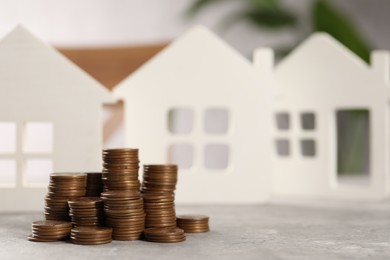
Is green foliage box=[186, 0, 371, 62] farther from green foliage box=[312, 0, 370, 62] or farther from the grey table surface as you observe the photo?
the grey table surface

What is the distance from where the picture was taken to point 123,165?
2932 mm

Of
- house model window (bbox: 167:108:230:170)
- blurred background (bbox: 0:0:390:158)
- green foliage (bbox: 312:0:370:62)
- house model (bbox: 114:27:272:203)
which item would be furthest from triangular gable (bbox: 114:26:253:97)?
house model window (bbox: 167:108:230:170)

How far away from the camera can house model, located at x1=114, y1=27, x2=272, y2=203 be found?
3982 millimetres

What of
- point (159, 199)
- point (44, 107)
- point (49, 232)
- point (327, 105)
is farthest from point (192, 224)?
point (327, 105)

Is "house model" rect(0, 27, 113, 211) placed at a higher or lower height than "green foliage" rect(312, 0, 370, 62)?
lower

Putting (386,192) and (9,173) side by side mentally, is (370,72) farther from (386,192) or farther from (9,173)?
(9,173)

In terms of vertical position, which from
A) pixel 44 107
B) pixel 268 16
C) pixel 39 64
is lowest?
pixel 44 107

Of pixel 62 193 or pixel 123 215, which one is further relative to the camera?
pixel 62 193

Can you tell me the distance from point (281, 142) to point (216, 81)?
3527 millimetres

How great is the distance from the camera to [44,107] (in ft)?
12.0

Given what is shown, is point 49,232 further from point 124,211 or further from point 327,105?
point 327,105

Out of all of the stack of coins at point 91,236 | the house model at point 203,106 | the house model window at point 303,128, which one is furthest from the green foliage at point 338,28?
the stack of coins at point 91,236

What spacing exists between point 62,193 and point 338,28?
3656mm

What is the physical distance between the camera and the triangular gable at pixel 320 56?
4.38m
